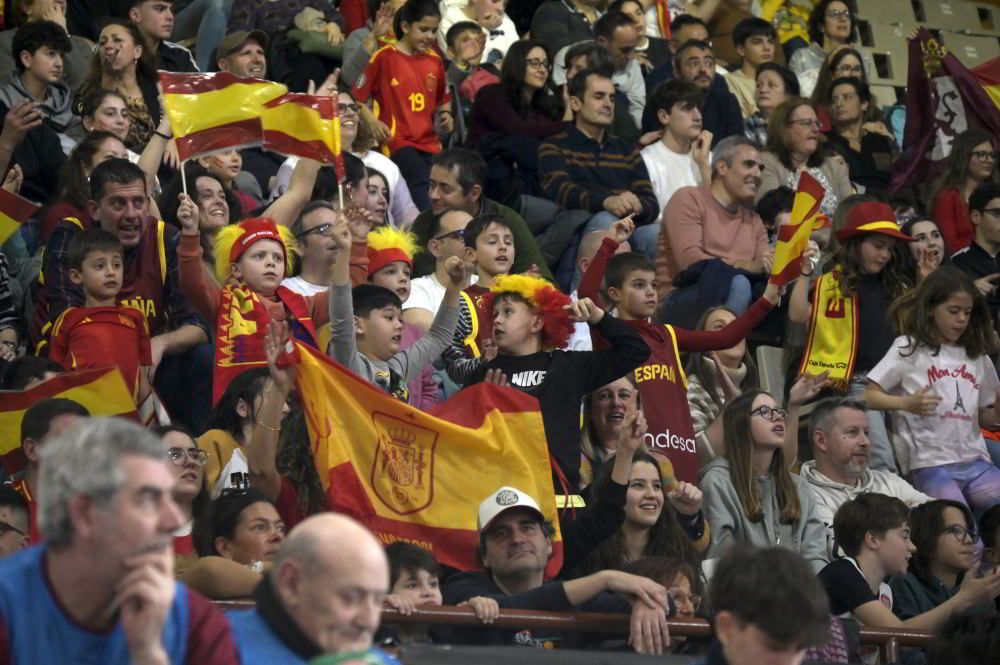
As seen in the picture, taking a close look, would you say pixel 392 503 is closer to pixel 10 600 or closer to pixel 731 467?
pixel 731 467

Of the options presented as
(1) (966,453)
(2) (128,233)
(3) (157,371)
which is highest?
(2) (128,233)

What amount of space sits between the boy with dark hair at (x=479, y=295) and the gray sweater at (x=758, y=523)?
1.17 m

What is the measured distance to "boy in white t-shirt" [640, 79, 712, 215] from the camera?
39.8ft

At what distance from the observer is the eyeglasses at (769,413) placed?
329 inches

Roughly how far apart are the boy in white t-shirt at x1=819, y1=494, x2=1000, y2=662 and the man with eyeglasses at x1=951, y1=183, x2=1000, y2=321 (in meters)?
4.03

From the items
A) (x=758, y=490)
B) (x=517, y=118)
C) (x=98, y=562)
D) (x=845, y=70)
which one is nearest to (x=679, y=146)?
(x=517, y=118)

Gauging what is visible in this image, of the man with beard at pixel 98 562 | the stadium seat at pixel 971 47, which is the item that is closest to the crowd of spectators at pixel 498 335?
the man with beard at pixel 98 562

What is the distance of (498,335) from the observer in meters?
8.02

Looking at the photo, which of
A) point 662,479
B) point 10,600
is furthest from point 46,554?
point 662,479

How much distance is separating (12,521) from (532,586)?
196 centimetres

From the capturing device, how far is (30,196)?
10.5 m

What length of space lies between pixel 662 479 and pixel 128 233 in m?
2.84

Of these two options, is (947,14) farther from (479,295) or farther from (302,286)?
(302,286)

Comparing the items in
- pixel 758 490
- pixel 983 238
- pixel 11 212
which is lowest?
pixel 758 490
